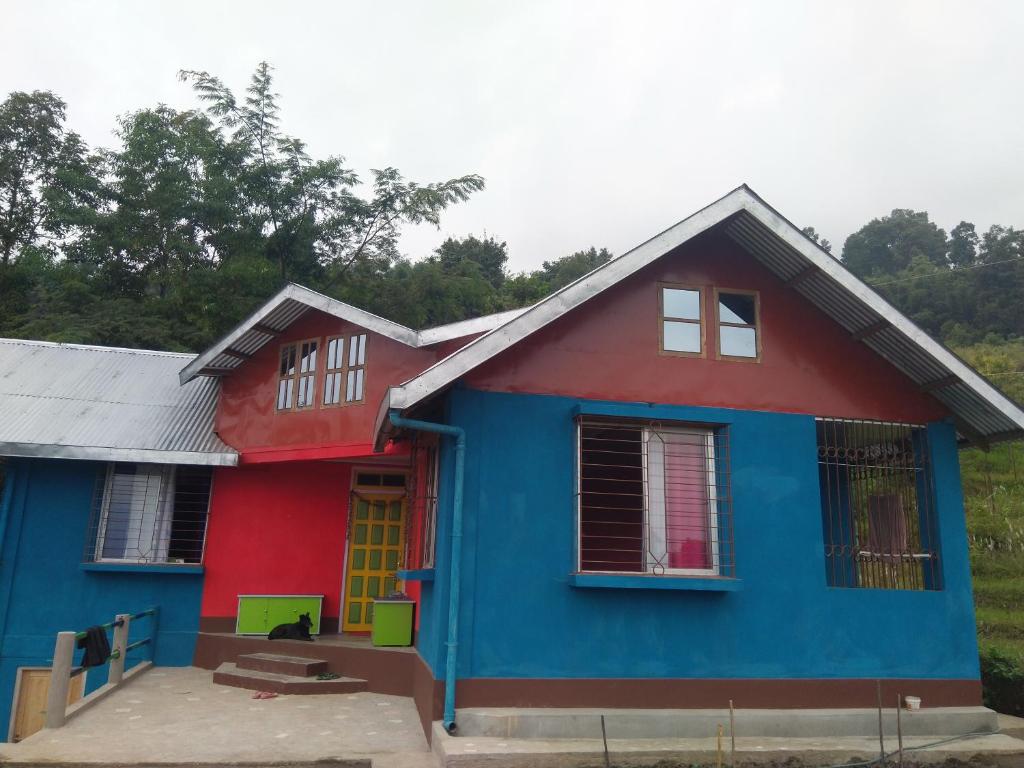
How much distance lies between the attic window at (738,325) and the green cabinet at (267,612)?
22.0ft

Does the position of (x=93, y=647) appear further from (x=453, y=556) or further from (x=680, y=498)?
(x=680, y=498)

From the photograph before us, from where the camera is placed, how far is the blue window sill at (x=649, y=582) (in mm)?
7070

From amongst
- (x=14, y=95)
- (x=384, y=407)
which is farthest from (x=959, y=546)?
(x=14, y=95)

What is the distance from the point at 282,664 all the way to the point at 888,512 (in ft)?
23.9

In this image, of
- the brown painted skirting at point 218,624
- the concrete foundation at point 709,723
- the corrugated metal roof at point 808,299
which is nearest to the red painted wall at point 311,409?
the brown painted skirting at point 218,624

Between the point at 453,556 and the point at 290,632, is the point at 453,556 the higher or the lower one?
the higher one

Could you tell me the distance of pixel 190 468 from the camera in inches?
452

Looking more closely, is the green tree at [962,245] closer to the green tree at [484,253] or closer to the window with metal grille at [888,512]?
the green tree at [484,253]

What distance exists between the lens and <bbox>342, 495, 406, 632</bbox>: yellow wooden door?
11.4 meters

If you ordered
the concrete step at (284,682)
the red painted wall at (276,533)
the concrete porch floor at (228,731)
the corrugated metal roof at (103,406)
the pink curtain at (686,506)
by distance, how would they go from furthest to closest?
the red painted wall at (276,533), the corrugated metal roof at (103,406), the concrete step at (284,682), the pink curtain at (686,506), the concrete porch floor at (228,731)

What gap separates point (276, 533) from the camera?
11359 mm

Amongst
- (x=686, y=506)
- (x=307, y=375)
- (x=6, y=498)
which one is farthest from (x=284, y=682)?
(x=686, y=506)

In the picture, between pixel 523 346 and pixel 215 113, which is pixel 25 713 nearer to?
pixel 523 346

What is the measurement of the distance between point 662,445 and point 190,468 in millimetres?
7182
